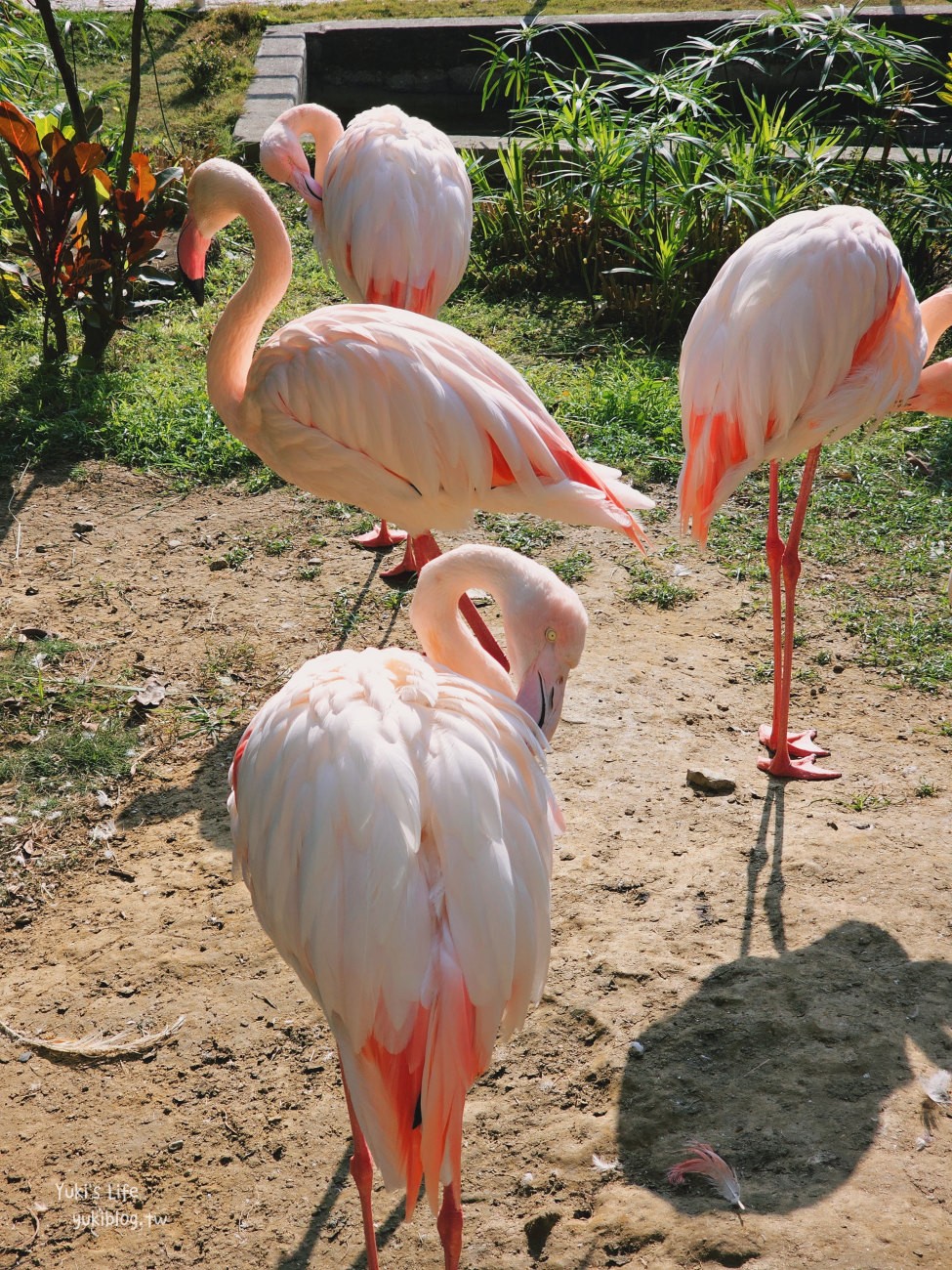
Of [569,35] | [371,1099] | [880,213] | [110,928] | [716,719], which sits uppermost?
[569,35]

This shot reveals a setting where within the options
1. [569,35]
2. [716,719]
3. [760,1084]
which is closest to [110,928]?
[760,1084]

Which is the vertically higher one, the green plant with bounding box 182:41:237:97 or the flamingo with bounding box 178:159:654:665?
the green plant with bounding box 182:41:237:97

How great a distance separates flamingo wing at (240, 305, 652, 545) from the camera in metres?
3.41

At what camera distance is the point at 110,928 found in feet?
10.5

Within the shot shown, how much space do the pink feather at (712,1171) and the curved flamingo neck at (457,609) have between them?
1116 mm

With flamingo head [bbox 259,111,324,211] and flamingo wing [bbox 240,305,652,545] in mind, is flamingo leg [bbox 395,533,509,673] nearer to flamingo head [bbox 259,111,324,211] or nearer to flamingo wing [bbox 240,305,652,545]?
flamingo wing [bbox 240,305,652,545]

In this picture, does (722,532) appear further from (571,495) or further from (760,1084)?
(760,1084)

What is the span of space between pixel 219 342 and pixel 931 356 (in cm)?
385

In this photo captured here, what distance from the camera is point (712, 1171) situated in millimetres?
2455

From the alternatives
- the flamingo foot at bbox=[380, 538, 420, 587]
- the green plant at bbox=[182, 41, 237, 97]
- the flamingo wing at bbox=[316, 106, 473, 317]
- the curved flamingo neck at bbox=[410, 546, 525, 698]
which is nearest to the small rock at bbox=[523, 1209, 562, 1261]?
the curved flamingo neck at bbox=[410, 546, 525, 698]

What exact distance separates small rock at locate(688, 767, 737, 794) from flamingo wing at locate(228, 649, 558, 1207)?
1.43 m

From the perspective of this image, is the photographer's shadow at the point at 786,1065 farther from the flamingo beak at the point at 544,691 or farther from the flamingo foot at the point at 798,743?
the flamingo beak at the point at 544,691

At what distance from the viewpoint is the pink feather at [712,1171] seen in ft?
7.93

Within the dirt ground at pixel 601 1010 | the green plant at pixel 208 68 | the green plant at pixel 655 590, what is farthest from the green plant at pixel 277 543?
the green plant at pixel 208 68
